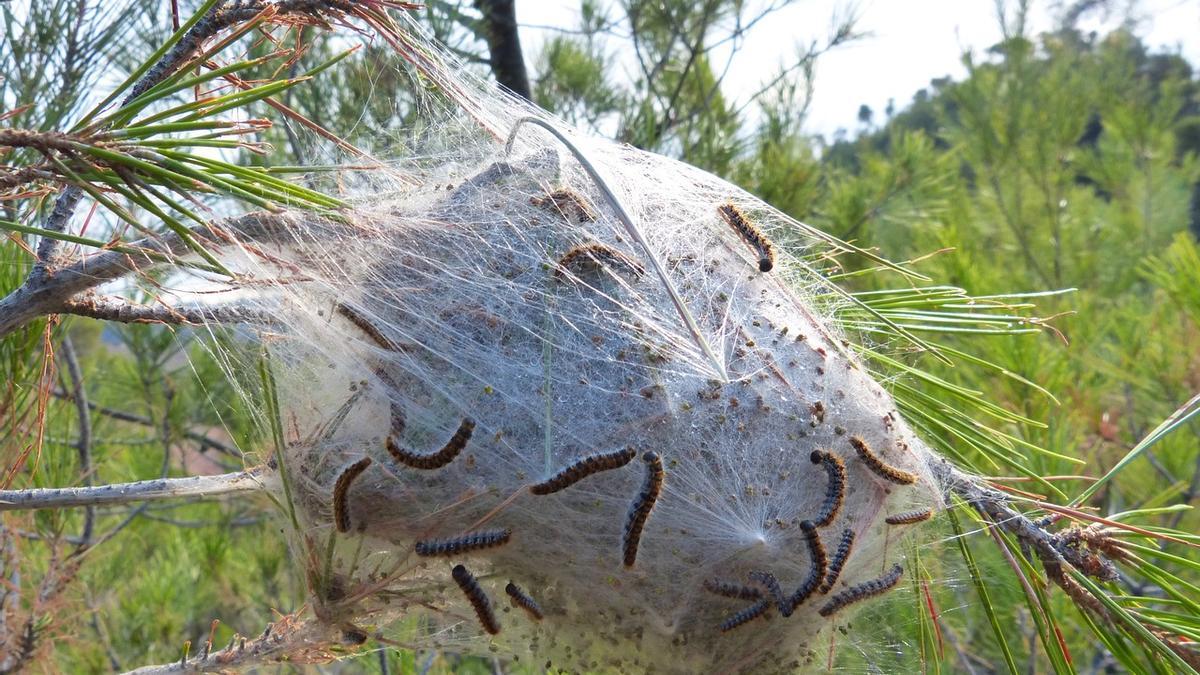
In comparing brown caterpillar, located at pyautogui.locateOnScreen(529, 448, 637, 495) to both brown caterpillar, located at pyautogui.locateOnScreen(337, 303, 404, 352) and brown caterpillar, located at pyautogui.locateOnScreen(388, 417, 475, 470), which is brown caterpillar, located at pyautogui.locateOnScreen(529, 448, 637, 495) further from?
brown caterpillar, located at pyautogui.locateOnScreen(337, 303, 404, 352)

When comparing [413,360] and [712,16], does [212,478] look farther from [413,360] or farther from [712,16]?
[712,16]

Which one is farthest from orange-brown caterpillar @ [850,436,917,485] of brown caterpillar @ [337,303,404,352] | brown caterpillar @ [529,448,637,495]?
brown caterpillar @ [337,303,404,352]

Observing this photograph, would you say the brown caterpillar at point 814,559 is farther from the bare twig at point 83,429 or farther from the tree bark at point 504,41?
the tree bark at point 504,41

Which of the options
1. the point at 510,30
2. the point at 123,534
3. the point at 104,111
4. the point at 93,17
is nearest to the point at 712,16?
the point at 510,30

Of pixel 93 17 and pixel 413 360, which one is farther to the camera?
pixel 93 17

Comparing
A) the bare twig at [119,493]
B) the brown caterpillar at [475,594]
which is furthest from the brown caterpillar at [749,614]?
the bare twig at [119,493]

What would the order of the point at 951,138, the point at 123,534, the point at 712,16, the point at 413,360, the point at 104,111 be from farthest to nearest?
the point at 951,138 → the point at 123,534 → the point at 712,16 → the point at 413,360 → the point at 104,111
